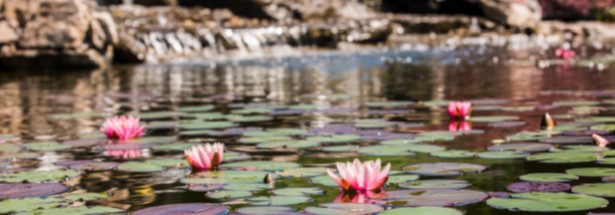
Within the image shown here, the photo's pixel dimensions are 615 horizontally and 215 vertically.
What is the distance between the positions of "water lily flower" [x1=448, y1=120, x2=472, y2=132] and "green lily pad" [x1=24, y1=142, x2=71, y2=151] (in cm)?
188

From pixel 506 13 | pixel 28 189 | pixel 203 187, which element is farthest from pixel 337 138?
pixel 506 13

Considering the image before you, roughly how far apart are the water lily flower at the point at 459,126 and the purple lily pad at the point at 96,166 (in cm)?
178

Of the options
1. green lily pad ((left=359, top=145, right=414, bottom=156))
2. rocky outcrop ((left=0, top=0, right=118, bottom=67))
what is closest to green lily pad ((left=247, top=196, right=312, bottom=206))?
green lily pad ((left=359, top=145, right=414, bottom=156))

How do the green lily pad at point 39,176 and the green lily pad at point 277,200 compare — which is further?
the green lily pad at point 39,176

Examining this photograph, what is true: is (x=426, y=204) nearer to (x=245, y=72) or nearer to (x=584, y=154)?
(x=584, y=154)

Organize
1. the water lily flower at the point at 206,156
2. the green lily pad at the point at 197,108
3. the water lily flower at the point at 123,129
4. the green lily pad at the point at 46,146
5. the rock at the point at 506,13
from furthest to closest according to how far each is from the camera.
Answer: the rock at the point at 506,13 → the green lily pad at the point at 197,108 → the water lily flower at the point at 123,129 → the green lily pad at the point at 46,146 → the water lily flower at the point at 206,156

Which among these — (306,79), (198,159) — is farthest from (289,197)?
(306,79)

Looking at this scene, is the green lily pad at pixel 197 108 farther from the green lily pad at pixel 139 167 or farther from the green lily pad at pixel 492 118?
the green lily pad at pixel 139 167

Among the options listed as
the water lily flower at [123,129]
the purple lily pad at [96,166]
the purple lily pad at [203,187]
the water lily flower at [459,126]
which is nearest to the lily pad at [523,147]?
the water lily flower at [459,126]

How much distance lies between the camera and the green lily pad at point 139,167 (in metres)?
3.65

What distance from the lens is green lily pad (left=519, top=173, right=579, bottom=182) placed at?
3.11 metres

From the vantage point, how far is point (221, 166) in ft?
12.1

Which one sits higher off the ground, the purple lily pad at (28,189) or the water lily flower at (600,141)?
the water lily flower at (600,141)

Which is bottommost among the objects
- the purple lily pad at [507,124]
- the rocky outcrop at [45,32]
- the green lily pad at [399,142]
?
the green lily pad at [399,142]
